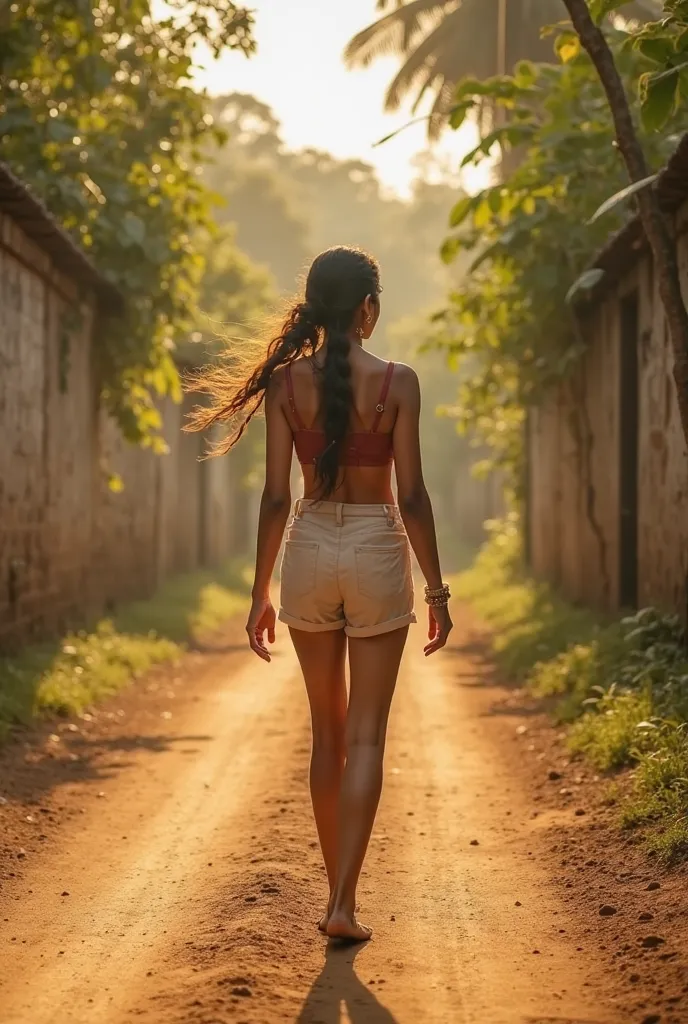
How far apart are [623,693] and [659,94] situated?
13.3 feet

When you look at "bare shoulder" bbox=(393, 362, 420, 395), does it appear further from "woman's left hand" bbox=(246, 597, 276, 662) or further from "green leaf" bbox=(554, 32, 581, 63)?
"green leaf" bbox=(554, 32, 581, 63)

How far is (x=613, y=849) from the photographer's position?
5414 mm

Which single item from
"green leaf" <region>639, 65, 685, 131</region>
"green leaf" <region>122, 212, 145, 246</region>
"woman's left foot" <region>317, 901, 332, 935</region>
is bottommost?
"woman's left foot" <region>317, 901, 332, 935</region>

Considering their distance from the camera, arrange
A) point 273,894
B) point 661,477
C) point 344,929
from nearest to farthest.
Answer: point 344,929 < point 273,894 < point 661,477

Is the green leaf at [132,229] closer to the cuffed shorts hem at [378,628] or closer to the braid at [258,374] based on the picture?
the braid at [258,374]

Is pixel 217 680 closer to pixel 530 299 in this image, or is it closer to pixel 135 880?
pixel 530 299

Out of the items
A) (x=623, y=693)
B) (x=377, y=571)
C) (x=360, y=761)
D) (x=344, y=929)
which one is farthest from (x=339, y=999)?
(x=623, y=693)

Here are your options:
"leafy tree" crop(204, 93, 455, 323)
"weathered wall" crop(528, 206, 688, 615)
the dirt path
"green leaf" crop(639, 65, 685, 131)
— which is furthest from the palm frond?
"leafy tree" crop(204, 93, 455, 323)

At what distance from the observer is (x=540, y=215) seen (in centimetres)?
1121

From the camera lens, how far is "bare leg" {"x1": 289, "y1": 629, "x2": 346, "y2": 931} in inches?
170

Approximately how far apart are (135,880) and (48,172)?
23.3 ft

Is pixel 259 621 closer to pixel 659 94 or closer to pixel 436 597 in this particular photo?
pixel 436 597

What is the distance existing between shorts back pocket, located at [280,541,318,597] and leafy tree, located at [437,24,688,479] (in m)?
3.84

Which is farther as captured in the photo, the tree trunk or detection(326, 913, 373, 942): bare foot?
the tree trunk
